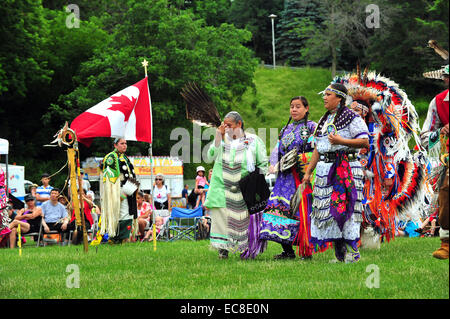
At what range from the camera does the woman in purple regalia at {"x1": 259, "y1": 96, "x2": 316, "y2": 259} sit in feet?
26.0

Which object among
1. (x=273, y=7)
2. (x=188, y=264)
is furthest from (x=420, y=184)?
(x=273, y=7)

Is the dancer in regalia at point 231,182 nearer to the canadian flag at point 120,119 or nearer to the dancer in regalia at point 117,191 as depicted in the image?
the canadian flag at point 120,119

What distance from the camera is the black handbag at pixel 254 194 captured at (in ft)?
27.2

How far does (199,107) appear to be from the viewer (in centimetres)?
891

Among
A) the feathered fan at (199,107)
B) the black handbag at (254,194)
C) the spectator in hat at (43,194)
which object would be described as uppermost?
the feathered fan at (199,107)

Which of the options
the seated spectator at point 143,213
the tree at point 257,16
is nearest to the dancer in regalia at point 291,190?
the seated spectator at point 143,213

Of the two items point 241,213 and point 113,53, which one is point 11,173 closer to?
point 113,53

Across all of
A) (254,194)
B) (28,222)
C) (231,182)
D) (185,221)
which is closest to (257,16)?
(185,221)

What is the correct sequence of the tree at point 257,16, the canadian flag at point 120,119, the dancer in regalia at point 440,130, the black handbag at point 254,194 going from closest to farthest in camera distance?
the dancer in regalia at point 440,130 < the black handbag at point 254,194 < the canadian flag at point 120,119 < the tree at point 257,16

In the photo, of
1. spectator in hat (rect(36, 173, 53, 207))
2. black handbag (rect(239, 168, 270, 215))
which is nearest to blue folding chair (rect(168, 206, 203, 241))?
spectator in hat (rect(36, 173, 53, 207))

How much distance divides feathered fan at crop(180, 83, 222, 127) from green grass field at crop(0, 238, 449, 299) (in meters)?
1.77

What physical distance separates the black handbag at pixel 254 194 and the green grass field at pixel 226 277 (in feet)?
2.10

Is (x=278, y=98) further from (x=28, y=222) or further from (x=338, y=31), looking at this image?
(x=28, y=222)

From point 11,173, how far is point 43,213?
7782 millimetres
